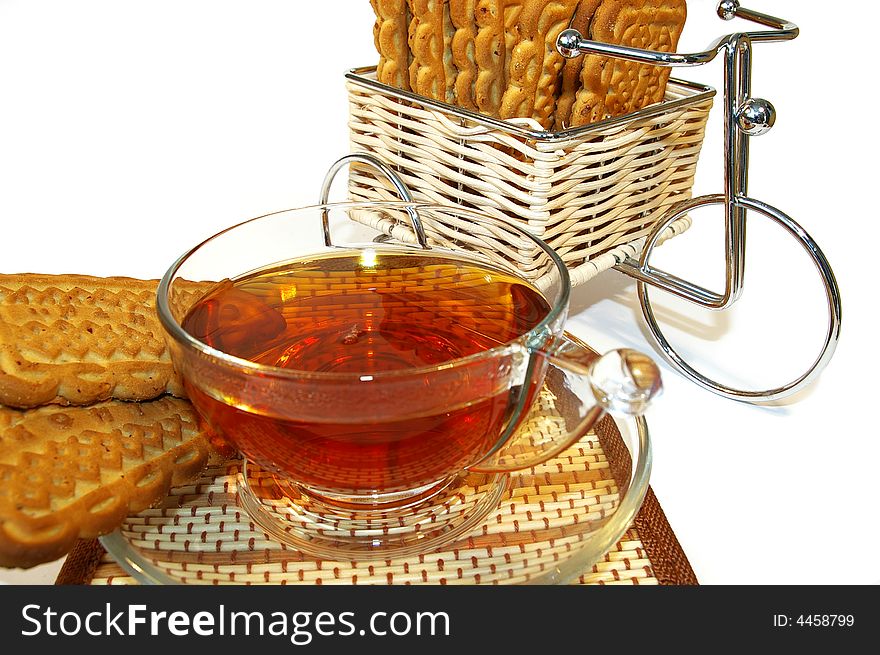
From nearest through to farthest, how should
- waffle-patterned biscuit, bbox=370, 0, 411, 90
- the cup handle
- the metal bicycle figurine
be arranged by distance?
1. the cup handle
2. the metal bicycle figurine
3. waffle-patterned biscuit, bbox=370, 0, 411, 90

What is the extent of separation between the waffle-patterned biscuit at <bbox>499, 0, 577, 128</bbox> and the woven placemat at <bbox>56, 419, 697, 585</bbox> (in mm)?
353

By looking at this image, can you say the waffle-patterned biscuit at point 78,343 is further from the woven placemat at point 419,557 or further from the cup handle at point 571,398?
the cup handle at point 571,398

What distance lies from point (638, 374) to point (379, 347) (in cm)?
23

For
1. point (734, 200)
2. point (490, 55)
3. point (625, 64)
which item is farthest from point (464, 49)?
point (734, 200)

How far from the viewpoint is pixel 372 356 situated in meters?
0.63

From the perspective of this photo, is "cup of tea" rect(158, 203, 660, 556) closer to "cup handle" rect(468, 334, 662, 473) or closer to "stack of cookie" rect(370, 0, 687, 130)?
"cup handle" rect(468, 334, 662, 473)

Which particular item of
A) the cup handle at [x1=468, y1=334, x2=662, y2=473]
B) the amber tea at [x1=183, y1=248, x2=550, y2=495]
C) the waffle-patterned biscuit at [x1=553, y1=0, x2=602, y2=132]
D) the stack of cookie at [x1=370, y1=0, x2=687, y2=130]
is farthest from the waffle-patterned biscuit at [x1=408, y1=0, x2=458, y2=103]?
the cup handle at [x1=468, y1=334, x2=662, y2=473]

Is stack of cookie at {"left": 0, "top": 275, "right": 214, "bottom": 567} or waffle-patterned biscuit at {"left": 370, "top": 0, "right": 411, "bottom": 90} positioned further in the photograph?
waffle-patterned biscuit at {"left": 370, "top": 0, "right": 411, "bottom": 90}

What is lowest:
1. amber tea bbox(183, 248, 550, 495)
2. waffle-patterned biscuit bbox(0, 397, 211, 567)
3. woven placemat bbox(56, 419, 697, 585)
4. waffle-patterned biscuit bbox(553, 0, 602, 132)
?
woven placemat bbox(56, 419, 697, 585)

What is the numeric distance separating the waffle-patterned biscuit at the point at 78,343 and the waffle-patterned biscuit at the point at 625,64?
42cm

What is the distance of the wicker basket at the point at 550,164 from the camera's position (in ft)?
2.63

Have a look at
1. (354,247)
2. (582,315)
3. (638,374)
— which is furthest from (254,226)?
(582,315)

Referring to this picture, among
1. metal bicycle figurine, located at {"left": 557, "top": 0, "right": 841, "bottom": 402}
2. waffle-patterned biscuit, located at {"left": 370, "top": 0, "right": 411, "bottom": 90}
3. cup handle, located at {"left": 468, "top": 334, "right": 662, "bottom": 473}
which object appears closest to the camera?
cup handle, located at {"left": 468, "top": 334, "right": 662, "bottom": 473}

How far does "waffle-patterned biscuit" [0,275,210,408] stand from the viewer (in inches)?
22.3
